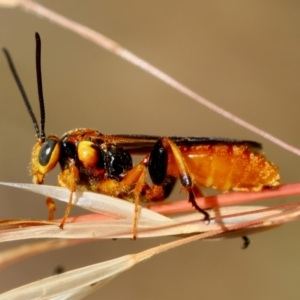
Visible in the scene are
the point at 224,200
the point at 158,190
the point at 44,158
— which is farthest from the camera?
the point at 158,190

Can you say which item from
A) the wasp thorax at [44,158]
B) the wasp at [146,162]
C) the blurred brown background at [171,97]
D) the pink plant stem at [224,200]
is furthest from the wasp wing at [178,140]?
the blurred brown background at [171,97]

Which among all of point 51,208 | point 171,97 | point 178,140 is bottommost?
point 51,208

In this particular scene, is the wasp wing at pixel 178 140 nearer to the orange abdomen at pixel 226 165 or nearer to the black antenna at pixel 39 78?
the orange abdomen at pixel 226 165

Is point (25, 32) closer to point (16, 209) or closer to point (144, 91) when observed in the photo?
point (144, 91)

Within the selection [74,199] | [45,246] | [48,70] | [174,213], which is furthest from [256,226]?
[48,70]

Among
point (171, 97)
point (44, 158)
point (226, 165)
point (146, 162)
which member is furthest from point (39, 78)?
point (171, 97)

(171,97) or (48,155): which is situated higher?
(171,97)

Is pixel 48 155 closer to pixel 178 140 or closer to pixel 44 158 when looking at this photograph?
pixel 44 158

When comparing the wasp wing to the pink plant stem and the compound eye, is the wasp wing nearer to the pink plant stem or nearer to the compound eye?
the compound eye
